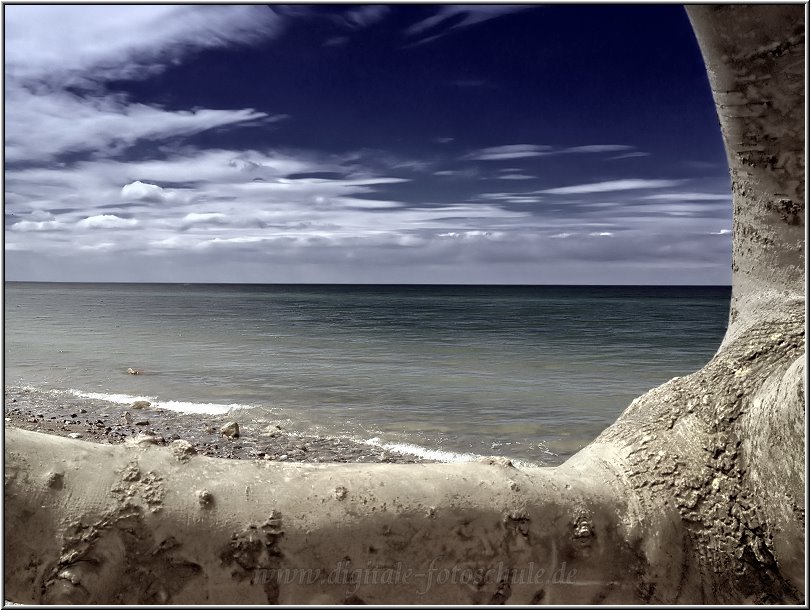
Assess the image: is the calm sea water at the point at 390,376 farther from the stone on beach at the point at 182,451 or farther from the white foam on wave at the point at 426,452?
the stone on beach at the point at 182,451

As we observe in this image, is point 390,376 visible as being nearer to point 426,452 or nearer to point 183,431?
point 183,431

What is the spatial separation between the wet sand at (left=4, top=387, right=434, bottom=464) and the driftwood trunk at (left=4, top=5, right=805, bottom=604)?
467 centimetres

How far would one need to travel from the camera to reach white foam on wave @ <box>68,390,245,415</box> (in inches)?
377

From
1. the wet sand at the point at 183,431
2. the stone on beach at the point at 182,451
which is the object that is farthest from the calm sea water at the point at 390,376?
the stone on beach at the point at 182,451

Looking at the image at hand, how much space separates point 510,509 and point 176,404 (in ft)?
29.0

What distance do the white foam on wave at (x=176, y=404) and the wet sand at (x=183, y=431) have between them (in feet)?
0.73

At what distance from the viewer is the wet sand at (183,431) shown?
7.29 metres

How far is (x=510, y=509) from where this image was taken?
2.07m

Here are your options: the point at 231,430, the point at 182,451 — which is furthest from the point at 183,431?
the point at 182,451

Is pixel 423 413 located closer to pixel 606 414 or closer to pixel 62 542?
pixel 606 414

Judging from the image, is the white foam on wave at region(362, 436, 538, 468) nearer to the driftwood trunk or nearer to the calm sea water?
the calm sea water

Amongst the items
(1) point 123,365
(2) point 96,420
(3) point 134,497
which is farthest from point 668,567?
(1) point 123,365

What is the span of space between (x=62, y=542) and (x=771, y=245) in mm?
2673

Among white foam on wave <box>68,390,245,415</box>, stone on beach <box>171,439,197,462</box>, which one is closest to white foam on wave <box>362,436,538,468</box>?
white foam on wave <box>68,390,245,415</box>
